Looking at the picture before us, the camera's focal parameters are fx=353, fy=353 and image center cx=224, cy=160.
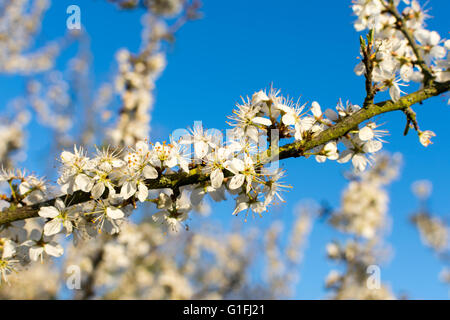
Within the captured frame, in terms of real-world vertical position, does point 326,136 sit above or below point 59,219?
above

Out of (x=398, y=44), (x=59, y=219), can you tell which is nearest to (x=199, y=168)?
(x=59, y=219)

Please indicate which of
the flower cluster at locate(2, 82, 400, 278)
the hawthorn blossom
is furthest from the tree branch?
the hawthorn blossom

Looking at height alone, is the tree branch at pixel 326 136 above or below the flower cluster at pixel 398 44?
below

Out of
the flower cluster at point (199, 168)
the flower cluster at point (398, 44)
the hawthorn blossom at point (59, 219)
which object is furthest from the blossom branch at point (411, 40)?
the hawthorn blossom at point (59, 219)

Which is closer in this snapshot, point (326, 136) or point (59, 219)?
point (326, 136)

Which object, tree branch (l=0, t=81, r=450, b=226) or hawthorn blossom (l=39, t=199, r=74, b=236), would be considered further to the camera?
hawthorn blossom (l=39, t=199, r=74, b=236)

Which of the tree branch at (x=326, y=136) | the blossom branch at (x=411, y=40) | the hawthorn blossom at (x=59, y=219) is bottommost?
the hawthorn blossom at (x=59, y=219)

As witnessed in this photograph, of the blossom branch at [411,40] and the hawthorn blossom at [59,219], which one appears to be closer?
the blossom branch at [411,40]

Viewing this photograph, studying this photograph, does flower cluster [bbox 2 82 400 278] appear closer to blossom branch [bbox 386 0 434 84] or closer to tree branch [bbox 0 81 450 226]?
tree branch [bbox 0 81 450 226]

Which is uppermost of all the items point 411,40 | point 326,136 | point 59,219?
point 411,40

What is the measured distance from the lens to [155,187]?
1812 millimetres

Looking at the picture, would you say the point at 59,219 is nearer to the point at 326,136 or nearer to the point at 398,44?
the point at 326,136

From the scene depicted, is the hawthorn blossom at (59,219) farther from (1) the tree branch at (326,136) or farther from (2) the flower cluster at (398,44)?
(2) the flower cluster at (398,44)

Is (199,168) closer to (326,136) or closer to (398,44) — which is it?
(326,136)
